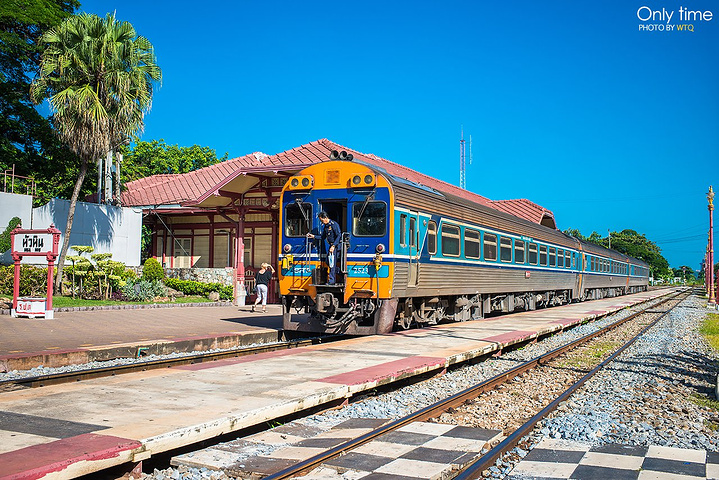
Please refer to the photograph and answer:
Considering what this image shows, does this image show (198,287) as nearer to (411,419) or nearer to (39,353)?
(39,353)

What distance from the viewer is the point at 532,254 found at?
2264 centimetres

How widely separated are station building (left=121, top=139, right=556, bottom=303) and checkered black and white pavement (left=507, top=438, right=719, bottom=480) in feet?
54.8

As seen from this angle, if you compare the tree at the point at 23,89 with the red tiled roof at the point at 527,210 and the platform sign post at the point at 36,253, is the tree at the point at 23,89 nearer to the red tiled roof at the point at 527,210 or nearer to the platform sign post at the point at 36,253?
the platform sign post at the point at 36,253

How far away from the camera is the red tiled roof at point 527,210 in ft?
123

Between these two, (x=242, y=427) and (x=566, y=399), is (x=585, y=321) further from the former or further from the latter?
(x=242, y=427)

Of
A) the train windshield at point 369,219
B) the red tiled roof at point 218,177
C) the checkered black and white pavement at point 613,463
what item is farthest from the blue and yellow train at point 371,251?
the red tiled roof at point 218,177

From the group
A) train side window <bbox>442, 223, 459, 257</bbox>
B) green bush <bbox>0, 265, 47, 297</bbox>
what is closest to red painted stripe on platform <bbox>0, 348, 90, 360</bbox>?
train side window <bbox>442, 223, 459, 257</bbox>

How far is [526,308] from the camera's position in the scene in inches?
946

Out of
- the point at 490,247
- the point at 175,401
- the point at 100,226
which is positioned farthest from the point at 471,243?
the point at 100,226

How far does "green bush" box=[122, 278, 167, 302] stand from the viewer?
22078 mm

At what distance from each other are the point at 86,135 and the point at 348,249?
42.6 ft

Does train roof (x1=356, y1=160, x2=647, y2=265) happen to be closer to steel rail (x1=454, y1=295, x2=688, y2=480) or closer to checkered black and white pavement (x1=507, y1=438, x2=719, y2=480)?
steel rail (x1=454, y1=295, x2=688, y2=480)

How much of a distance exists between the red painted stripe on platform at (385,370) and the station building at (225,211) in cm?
1311

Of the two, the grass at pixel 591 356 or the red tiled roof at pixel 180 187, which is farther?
the red tiled roof at pixel 180 187
